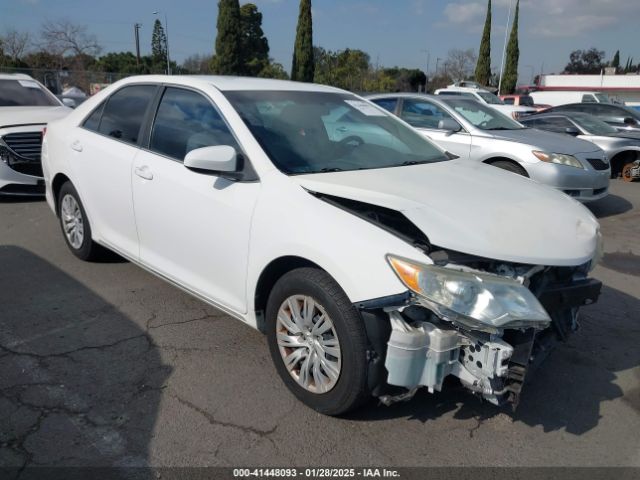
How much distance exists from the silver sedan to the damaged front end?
5.21 metres

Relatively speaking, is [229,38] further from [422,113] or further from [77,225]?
[77,225]

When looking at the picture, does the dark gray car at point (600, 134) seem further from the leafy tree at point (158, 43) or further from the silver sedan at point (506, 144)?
the leafy tree at point (158, 43)

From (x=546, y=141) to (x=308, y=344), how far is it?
6.34m

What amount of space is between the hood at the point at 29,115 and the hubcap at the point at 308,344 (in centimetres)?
608

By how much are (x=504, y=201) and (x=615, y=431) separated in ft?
4.38

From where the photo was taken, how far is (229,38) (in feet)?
135

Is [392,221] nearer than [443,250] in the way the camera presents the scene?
No

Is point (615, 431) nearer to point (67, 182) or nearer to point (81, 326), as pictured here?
point (81, 326)

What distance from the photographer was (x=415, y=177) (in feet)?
10.5

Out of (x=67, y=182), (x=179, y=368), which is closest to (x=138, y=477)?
(x=179, y=368)

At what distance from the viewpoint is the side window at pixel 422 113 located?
822cm

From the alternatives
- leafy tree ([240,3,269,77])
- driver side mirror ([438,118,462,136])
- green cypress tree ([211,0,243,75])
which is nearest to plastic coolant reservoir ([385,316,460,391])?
driver side mirror ([438,118,462,136])

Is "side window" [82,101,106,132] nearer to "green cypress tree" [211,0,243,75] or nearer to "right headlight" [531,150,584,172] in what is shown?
"right headlight" [531,150,584,172]

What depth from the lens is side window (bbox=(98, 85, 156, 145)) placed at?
4.04 metres
